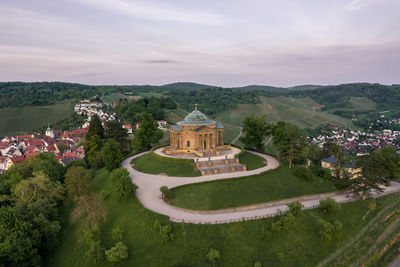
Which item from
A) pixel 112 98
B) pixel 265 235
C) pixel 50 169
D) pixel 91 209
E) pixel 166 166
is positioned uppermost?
pixel 112 98

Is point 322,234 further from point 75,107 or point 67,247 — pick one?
point 75,107

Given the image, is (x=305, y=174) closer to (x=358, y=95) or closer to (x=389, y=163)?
(x=389, y=163)

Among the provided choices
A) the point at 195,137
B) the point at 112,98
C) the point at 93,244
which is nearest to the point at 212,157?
the point at 195,137

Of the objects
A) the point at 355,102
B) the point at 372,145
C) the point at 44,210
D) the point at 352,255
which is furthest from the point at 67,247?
the point at 355,102

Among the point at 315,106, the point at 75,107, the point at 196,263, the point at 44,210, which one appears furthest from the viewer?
the point at 315,106

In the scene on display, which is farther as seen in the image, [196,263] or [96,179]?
[96,179]

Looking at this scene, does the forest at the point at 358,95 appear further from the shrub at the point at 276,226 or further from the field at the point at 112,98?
the shrub at the point at 276,226

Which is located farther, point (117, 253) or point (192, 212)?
point (192, 212)
